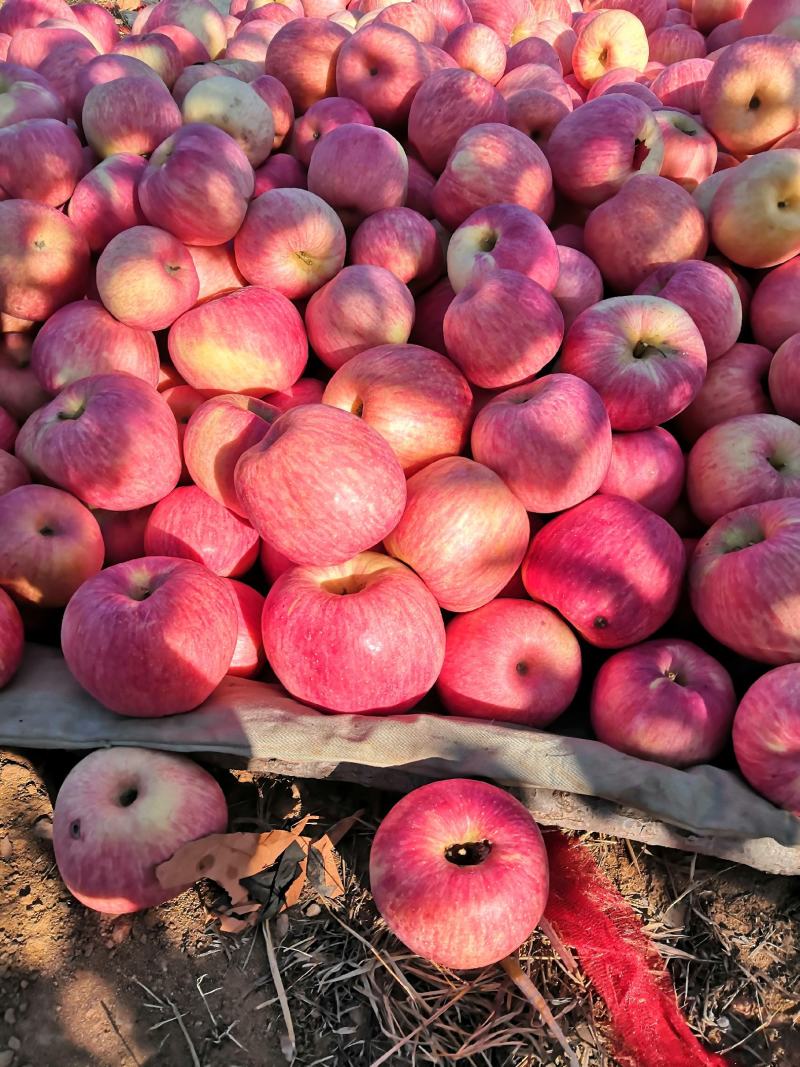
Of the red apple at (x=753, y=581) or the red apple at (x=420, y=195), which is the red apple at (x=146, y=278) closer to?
the red apple at (x=420, y=195)

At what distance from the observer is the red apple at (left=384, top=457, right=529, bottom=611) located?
188 centimetres

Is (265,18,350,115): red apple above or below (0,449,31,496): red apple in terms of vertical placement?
above

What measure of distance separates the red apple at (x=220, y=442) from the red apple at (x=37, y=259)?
845mm

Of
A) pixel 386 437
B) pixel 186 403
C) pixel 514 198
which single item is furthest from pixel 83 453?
pixel 514 198

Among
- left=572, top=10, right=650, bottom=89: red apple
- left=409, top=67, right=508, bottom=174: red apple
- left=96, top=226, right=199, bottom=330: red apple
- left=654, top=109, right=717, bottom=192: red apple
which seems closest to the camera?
left=96, top=226, right=199, bottom=330: red apple

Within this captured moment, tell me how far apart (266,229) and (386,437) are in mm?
918

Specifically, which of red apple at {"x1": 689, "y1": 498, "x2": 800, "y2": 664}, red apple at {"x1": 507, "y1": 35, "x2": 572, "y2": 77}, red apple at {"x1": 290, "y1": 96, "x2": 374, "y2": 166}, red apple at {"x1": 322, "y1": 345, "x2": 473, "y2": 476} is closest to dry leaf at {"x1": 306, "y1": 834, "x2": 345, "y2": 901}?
red apple at {"x1": 322, "y1": 345, "x2": 473, "y2": 476}

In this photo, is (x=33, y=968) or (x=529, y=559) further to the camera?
(x=529, y=559)

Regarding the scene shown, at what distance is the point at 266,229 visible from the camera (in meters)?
2.38

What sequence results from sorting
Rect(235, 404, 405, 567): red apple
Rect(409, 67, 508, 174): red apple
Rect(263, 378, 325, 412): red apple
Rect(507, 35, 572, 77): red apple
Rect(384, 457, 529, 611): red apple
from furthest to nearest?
1. Rect(507, 35, 572, 77): red apple
2. Rect(409, 67, 508, 174): red apple
3. Rect(263, 378, 325, 412): red apple
4. Rect(384, 457, 529, 611): red apple
5. Rect(235, 404, 405, 567): red apple

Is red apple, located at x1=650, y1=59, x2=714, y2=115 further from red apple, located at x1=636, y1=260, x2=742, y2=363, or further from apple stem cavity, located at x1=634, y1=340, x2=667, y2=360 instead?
apple stem cavity, located at x1=634, y1=340, x2=667, y2=360

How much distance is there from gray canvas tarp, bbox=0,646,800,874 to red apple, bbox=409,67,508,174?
2.29 meters

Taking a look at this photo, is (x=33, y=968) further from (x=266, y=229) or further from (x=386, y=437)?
(x=266, y=229)

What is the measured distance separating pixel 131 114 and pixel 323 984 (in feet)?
9.47
